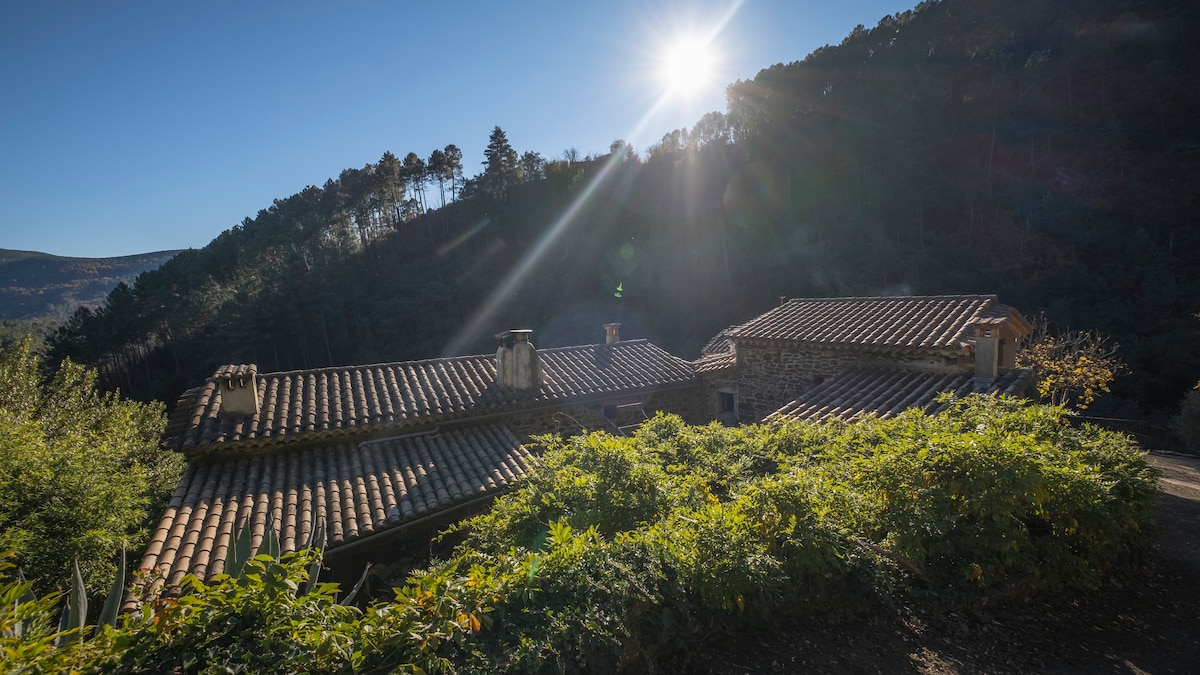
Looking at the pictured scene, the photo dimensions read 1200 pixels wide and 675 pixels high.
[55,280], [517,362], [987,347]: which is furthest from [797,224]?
[55,280]

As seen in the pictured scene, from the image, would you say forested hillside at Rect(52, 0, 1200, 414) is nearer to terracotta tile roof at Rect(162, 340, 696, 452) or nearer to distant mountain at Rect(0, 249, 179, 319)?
terracotta tile roof at Rect(162, 340, 696, 452)

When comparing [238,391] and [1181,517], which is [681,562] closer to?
A: [1181,517]

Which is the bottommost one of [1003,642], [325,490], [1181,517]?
[1181,517]

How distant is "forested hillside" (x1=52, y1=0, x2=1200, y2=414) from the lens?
27.0 meters

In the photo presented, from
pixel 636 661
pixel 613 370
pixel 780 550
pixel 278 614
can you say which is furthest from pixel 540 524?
pixel 613 370

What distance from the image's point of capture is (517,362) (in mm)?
10570

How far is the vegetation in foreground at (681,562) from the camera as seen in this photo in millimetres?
1961

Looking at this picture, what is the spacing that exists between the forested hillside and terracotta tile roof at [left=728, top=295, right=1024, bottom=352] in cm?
1627

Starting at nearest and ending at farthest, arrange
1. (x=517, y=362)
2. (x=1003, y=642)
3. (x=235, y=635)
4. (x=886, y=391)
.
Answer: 1. (x=235, y=635)
2. (x=1003, y=642)
3. (x=886, y=391)
4. (x=517, y=362)

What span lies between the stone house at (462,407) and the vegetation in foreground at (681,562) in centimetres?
258

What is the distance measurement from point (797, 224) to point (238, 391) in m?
37.2

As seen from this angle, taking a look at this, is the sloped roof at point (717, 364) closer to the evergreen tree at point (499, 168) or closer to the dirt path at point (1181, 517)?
the dirt path at point (1181, 517)

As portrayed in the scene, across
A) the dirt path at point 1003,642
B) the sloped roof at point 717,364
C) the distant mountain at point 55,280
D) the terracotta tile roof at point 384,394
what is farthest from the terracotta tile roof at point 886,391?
the distant mountain at point 55,280

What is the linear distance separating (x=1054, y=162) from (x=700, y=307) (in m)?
23.8
